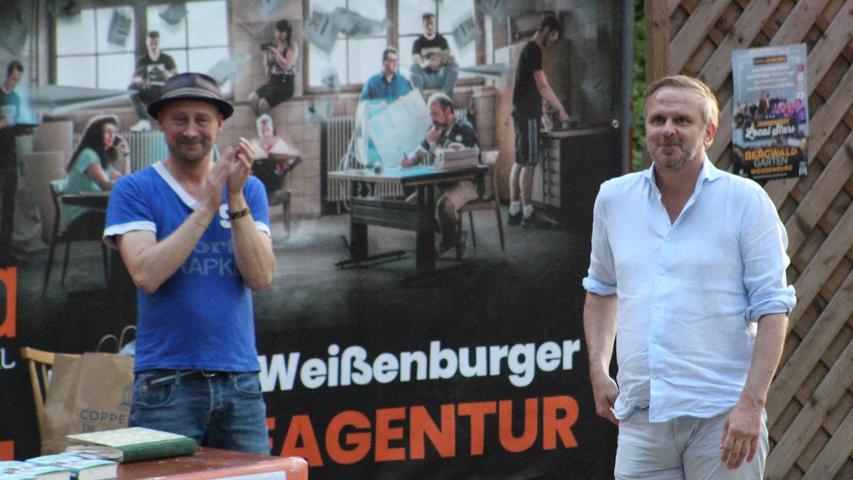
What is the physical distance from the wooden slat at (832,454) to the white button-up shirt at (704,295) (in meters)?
2.54

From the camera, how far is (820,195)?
19.0 ft

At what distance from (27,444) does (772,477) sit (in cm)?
311

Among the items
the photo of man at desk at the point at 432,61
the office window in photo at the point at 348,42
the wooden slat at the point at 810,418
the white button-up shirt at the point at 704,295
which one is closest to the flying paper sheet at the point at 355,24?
the office window in photo at the point at 348,42

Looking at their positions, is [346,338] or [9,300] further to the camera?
[346,338]

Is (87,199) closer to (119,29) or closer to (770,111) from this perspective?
(119,29)

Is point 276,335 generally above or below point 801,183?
below

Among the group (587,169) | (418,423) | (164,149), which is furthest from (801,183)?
(164,149)

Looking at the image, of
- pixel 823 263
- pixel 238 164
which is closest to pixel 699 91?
pixel 238 164

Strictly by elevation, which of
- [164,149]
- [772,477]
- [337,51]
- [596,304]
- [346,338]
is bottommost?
[772,477]

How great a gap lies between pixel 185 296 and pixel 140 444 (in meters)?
0.68

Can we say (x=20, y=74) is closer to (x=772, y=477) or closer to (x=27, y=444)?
(x=27, y=444)

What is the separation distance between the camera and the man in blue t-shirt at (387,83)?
17.0ft

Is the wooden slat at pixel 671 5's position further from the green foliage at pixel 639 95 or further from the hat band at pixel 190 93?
the hat band at pixel 190 93

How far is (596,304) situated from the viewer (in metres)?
3.93
